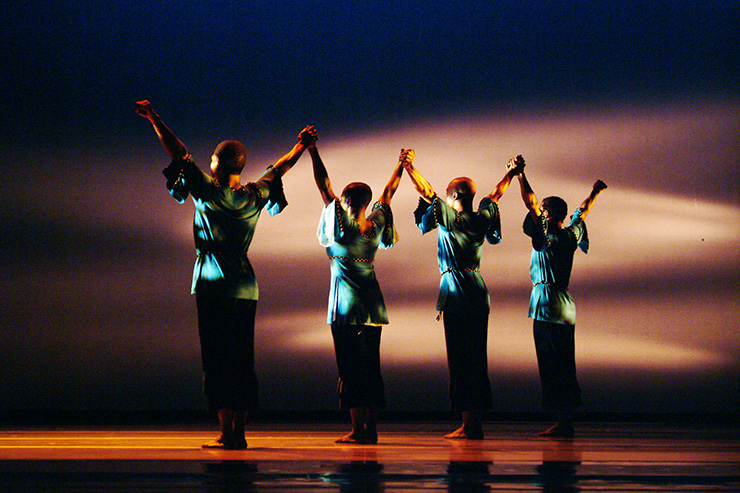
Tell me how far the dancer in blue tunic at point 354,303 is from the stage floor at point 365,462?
0.22 meters

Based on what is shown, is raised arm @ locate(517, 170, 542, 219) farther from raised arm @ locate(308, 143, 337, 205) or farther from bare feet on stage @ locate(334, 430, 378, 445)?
bare feet on stage @ locate(334, 430, 378, 445)

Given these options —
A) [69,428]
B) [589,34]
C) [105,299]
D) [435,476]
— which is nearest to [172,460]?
[435,476]

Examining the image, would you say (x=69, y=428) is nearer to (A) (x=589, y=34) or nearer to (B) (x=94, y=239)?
(B) (x=94, y=239)

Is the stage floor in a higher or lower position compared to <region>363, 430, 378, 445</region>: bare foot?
lower

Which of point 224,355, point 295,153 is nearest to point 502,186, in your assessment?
point 295,153

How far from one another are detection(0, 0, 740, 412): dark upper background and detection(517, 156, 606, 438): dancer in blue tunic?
1224 mm

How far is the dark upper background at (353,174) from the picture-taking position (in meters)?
5.59

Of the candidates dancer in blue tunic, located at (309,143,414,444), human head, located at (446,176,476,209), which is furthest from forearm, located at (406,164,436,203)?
dancer in blue tunic, located at (309,143,414,444)

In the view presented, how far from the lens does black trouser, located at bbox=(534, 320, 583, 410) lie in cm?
434

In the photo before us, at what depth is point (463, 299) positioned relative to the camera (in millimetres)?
4043

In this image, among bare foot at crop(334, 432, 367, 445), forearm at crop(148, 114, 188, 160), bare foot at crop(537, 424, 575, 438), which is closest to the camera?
forearm at crop(148, 114, 188, 160)

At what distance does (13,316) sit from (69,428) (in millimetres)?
1391

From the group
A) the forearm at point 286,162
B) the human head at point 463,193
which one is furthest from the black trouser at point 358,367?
the human head at point 463,193

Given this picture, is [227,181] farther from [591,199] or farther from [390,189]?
[591,199]
